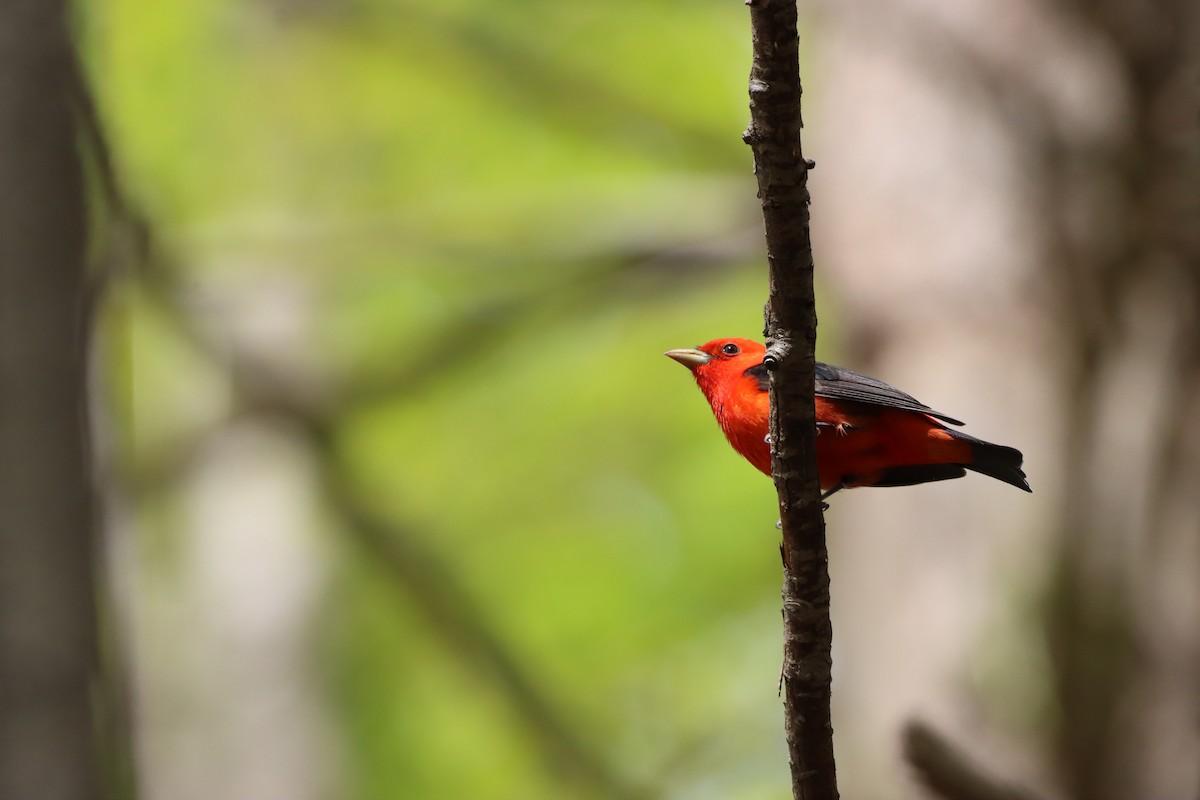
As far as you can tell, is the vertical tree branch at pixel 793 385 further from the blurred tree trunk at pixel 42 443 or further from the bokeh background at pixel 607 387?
the blurred tree trunk at pixel 42 443

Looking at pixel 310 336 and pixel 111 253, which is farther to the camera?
pixel 310 336

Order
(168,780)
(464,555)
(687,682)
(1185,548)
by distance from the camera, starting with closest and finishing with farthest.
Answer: (1185,548) → (168,780) → (687,682) → (464,555)

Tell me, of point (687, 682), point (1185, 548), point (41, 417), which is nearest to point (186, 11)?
point (687, 682)

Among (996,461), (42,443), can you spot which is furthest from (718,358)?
(42,443)

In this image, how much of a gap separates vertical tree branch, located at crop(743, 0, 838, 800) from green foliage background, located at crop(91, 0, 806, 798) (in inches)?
243

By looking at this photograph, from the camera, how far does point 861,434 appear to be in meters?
3.81

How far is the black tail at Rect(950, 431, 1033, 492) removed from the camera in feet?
12.6

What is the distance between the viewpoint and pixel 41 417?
5.84 ft

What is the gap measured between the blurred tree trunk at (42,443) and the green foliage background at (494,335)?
6.09 meters

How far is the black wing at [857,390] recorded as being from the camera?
11.9 feet

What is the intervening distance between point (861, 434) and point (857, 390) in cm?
21

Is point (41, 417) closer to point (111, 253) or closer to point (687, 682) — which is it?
point (111, 253)

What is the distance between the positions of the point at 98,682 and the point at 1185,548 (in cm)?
550

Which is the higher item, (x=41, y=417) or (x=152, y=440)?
(x=152, y=440)
